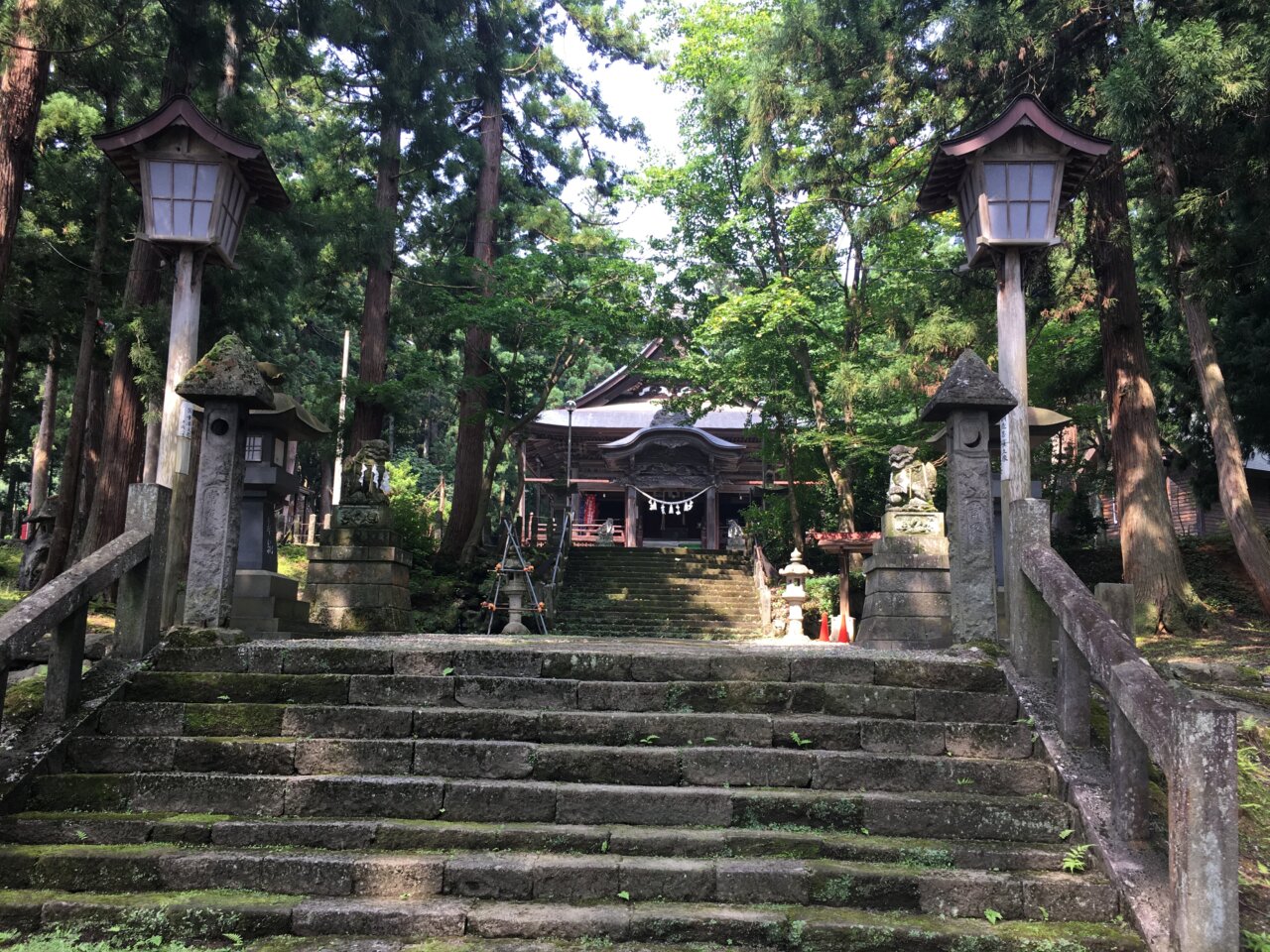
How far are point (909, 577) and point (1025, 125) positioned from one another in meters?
3.99

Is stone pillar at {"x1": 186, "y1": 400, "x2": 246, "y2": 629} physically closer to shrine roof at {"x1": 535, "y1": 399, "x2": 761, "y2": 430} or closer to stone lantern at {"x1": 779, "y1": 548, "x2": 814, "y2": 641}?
stone lantern at {"x1": 779, "y1": 548, "x2": 814, "y2": 641}

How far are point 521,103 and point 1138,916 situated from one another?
2181 centimetres

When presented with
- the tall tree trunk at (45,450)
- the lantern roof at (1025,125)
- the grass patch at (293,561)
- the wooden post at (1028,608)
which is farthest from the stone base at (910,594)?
the tall tree trunk at (45,450)

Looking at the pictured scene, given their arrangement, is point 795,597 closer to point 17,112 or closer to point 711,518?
point 17,112

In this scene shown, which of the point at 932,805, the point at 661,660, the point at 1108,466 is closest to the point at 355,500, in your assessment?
the point at 661,660

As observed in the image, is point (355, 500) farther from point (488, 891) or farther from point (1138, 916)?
point (1138, 916)

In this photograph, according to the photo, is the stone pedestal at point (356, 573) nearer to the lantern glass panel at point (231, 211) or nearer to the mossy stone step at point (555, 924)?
the lantern glass panel at point (231, 211)

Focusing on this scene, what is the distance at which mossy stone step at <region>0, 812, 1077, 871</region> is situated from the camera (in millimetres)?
4207

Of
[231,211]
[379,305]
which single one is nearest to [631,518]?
[379,305]

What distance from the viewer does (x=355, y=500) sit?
1005 centimetres

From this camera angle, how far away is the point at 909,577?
862 cm

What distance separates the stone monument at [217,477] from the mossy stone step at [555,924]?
2.43 m

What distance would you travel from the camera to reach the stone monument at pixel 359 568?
970 centimetres

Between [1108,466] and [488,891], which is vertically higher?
[1108,466]
